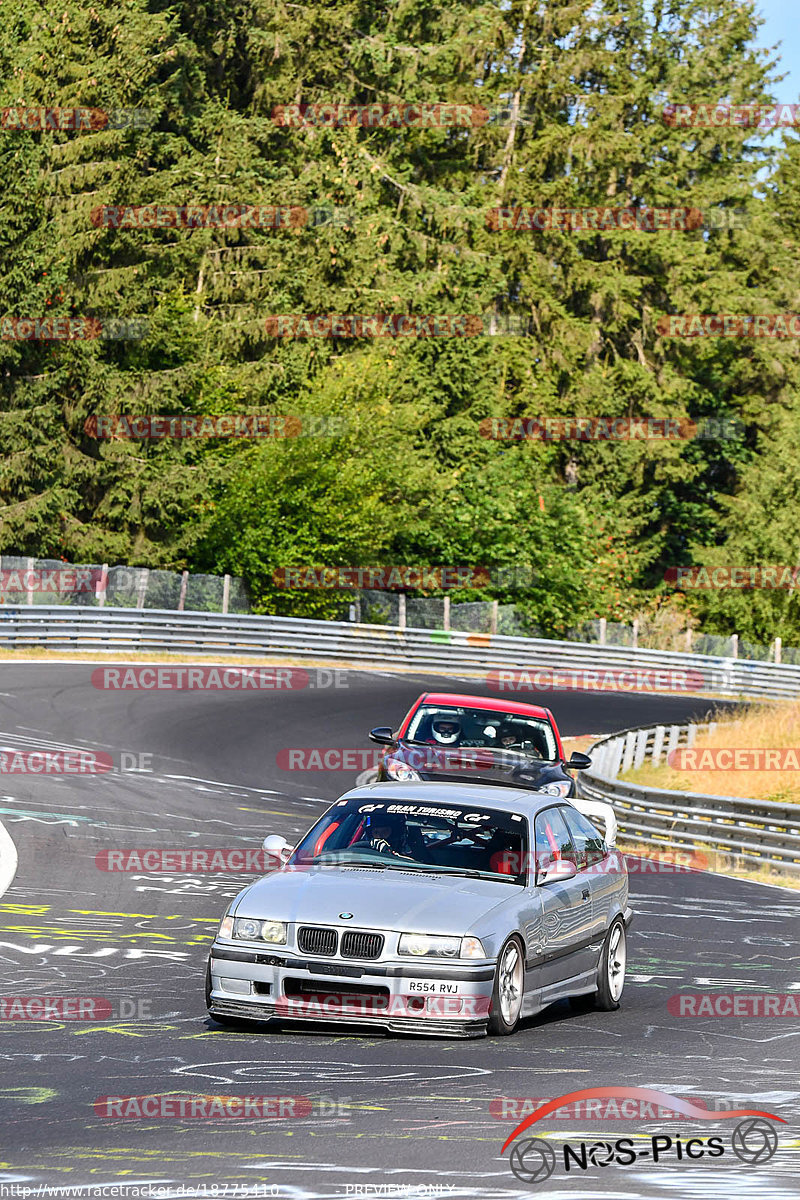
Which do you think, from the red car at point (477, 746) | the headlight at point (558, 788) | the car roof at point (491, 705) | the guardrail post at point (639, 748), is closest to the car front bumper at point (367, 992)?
the headlight at point (558, 788)

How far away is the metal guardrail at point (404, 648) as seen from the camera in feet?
129

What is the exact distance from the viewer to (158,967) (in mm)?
11484

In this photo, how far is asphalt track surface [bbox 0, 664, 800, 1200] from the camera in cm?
639

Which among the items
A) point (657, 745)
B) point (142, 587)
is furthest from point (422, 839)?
point (142, 587)

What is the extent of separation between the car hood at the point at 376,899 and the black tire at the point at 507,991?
255mm

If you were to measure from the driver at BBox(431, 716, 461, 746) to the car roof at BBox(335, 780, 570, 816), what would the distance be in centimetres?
765
